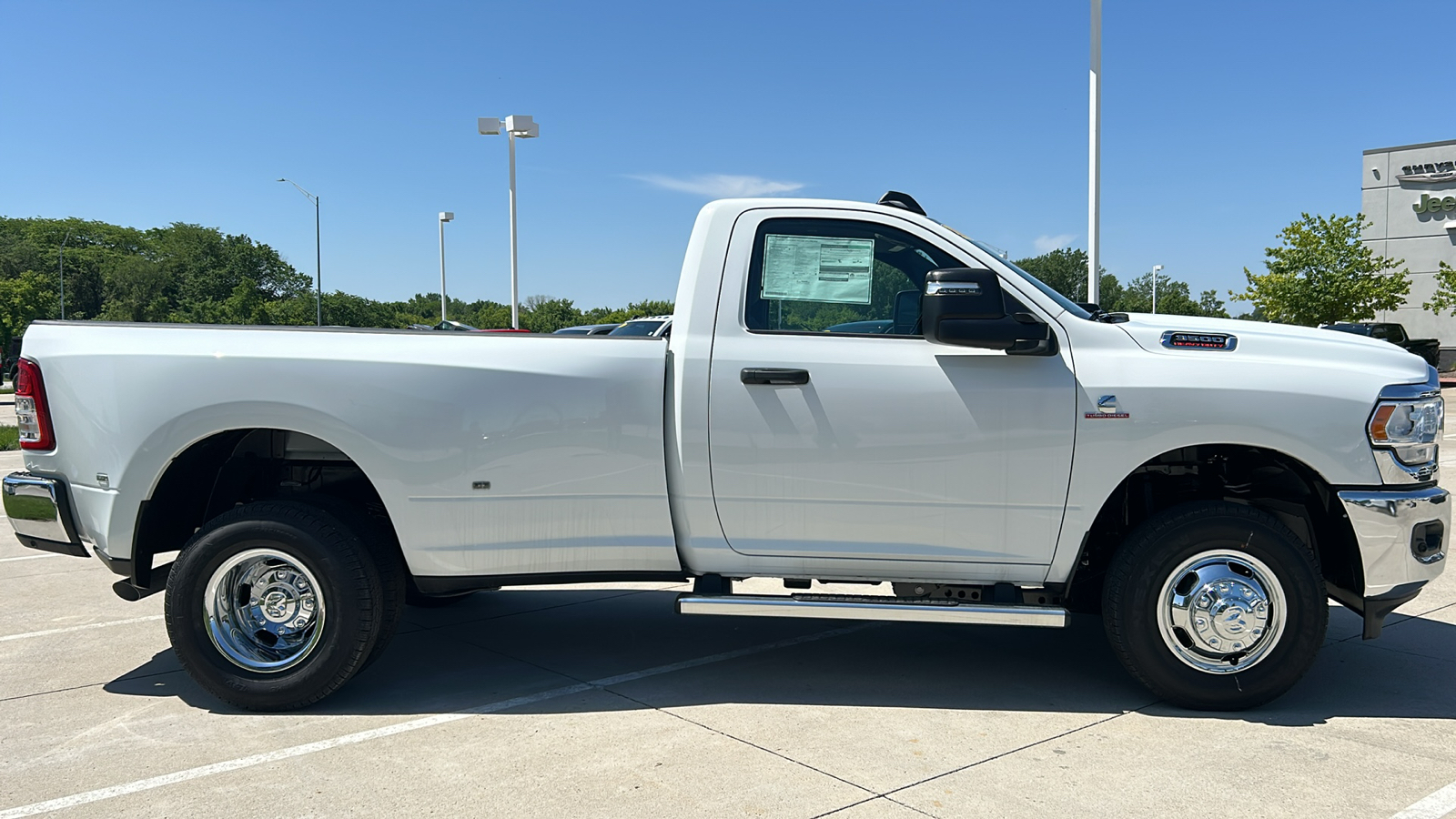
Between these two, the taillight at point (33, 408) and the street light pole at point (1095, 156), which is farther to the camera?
the street light pole at point (1095, 156)

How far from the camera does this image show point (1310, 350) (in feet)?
14.4

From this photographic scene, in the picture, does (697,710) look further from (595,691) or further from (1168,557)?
(1168,557)

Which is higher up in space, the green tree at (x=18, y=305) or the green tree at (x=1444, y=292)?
the green tree at (x=18, y=305)

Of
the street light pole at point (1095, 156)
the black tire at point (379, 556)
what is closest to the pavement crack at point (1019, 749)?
the black tire at point (379, 556)

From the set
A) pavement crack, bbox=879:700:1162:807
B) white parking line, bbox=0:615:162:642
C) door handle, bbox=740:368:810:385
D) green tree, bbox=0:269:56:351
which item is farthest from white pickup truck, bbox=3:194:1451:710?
green tree, bbox=0:269:56:351

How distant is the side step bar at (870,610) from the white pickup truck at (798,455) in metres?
0.01

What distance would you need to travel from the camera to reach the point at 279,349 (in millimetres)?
4422

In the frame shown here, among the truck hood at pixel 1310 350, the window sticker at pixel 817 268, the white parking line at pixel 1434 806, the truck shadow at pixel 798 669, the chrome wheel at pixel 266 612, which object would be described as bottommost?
the truck shadow at pixel 798 669

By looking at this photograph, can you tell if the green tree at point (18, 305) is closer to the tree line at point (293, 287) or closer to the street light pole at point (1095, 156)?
the tree line at point (293, 287)

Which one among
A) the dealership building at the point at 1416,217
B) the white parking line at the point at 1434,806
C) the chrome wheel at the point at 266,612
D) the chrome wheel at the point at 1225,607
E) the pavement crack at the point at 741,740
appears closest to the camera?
the white parking line at the point at 1434,806

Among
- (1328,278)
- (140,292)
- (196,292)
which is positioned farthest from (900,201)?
(140,292)

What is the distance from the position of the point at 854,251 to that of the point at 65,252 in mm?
105597

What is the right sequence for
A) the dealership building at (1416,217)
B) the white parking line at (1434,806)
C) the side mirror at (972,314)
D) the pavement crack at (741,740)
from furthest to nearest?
the dealership building at (1416,217) → the side mirror at (972,314) → the pavement crack at (741,740) → the white parking line at (1434,806)

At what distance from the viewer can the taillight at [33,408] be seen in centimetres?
452
